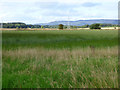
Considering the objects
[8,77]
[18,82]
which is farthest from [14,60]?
[18,82]

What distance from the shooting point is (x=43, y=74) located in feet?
11.2

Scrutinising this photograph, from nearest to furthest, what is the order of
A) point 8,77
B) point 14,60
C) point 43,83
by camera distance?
point 43,83
point 8,77
point 14,60

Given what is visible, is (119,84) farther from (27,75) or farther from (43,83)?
(27,75)

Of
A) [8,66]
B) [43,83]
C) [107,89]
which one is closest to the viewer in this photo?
[107,89]

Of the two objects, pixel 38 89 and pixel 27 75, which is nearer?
pixel 38 89

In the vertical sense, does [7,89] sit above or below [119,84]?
below

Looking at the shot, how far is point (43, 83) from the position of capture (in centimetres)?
295

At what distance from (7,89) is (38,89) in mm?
691

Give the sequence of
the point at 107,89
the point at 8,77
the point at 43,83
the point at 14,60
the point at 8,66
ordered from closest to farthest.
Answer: the point at 107,89 → the point at 43,83 → the point at 8,77 → the point at 8,66 → the point at 14,60

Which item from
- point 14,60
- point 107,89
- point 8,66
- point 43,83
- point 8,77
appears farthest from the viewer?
point 14,60

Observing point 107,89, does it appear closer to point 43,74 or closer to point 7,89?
point 43,74

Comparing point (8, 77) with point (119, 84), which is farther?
point (8, 77)

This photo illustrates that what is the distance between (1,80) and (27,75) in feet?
1.99

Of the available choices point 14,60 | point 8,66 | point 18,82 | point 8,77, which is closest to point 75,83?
point 18,82
